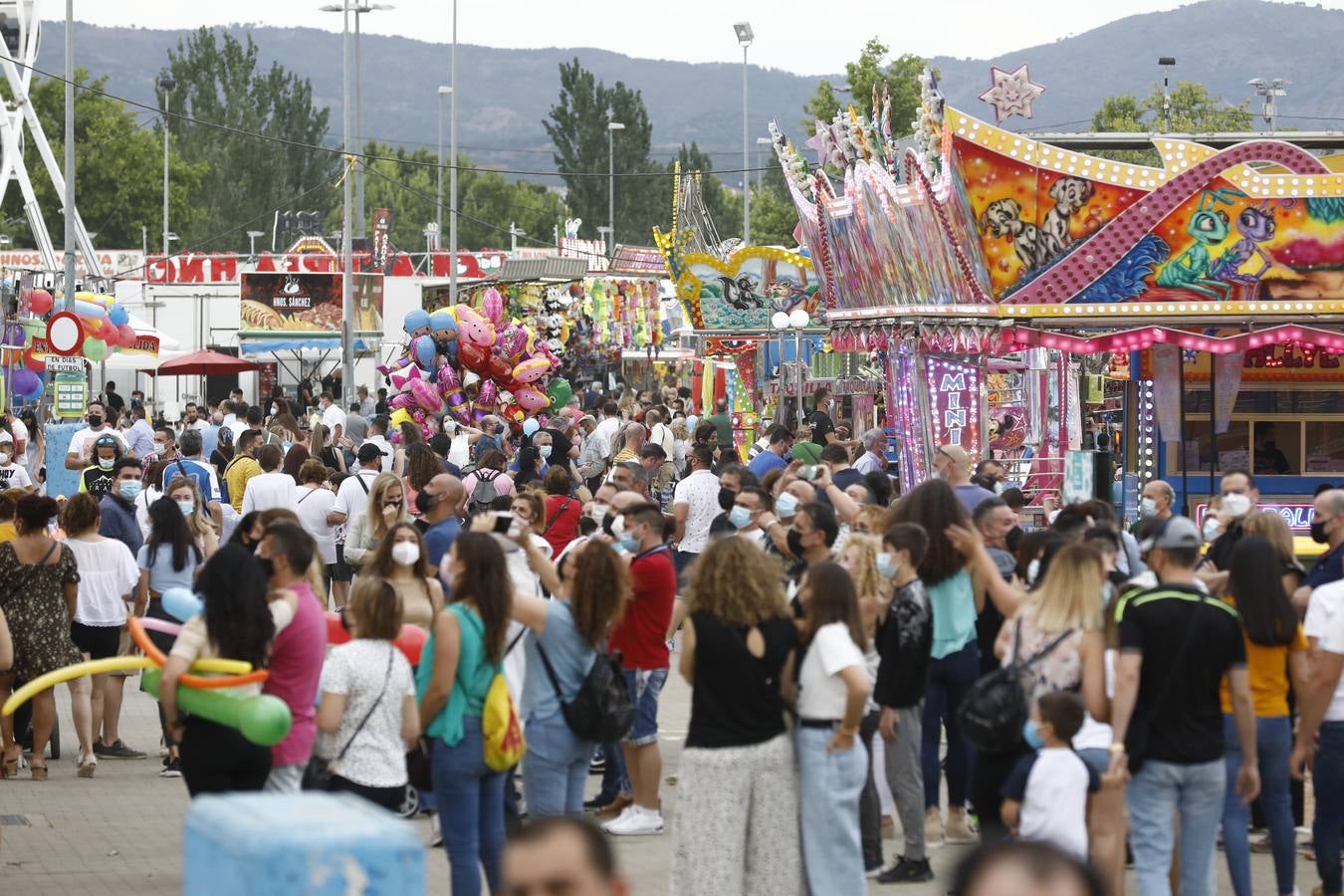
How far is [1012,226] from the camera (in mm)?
16828

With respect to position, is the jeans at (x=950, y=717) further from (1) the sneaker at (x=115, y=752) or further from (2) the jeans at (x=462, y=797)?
(1) the sneaker at (x=115, y=752)

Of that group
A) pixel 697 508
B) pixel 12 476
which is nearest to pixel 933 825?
pixel 697 508

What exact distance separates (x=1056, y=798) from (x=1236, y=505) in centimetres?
317

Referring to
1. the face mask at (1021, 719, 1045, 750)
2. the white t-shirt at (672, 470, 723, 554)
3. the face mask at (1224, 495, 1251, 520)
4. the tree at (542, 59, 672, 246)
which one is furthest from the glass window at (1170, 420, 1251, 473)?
the tree at (542, 59, 672, 246)

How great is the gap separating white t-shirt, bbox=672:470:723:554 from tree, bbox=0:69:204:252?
194ft

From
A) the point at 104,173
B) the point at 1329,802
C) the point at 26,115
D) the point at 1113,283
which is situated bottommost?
the point at 1329,802

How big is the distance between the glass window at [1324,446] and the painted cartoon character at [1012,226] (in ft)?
14.9

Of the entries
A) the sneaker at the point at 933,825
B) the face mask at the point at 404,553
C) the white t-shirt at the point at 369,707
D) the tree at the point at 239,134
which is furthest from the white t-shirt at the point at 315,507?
the tree at the point at 239,134

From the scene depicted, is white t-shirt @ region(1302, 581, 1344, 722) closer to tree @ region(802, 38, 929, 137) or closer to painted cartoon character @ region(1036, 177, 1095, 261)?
painted cartoon character @ region(1036, 177, 1095, 261)

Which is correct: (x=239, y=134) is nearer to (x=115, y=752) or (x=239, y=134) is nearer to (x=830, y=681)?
(x=115, y=752)

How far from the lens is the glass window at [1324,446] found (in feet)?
64.5

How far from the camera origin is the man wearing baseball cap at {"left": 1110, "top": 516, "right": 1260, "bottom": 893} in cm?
680

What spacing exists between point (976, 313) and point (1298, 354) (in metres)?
4.22

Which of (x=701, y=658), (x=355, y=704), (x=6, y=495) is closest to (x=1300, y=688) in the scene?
(x=701, y=658)
